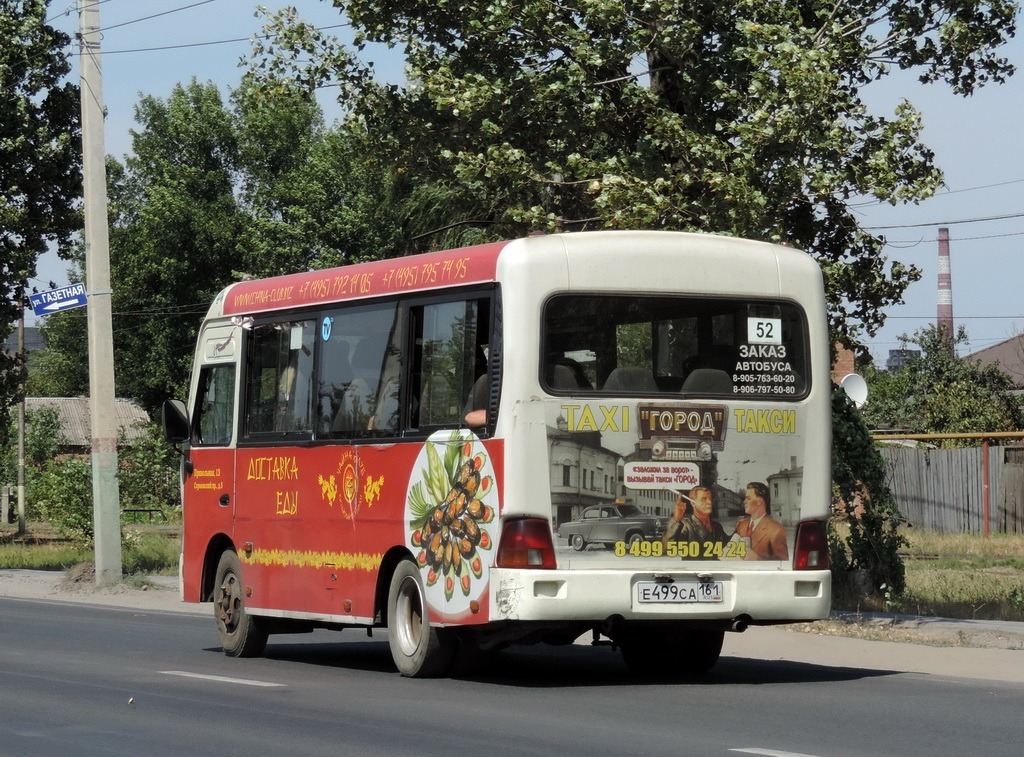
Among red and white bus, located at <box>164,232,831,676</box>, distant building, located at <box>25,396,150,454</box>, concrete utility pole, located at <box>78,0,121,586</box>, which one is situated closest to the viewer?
red and white bus, located at <box>164,232,831,676</box>

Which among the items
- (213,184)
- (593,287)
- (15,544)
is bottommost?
(15,544)

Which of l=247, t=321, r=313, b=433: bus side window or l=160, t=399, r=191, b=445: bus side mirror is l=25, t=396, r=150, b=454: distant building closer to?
l=160, t=399, r=191, b=445: bus side mirror

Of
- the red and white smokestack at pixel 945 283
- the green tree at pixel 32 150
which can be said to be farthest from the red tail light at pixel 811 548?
the red and white smokestack at pixel 945 283

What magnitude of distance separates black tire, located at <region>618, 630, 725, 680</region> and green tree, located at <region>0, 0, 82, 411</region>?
20.2 meters

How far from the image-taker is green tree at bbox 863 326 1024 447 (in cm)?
5031

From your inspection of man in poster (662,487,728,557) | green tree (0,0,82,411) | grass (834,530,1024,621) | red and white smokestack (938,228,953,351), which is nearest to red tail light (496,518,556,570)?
man in poster (662,487,728,557)

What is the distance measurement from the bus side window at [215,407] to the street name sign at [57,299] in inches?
304

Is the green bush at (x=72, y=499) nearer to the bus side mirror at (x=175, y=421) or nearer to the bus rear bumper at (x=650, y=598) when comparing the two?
Result: the bus side mirror at (x=175, y=421)

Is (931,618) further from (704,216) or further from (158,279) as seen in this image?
(158,279)

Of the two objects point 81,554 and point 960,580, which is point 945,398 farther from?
point 960,580

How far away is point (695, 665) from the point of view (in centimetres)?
1384

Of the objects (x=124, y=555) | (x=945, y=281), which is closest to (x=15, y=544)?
(x=124, y=555)

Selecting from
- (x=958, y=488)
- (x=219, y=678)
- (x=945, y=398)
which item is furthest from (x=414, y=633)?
(x=945, y=398)

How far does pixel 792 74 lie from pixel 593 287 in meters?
4.82
